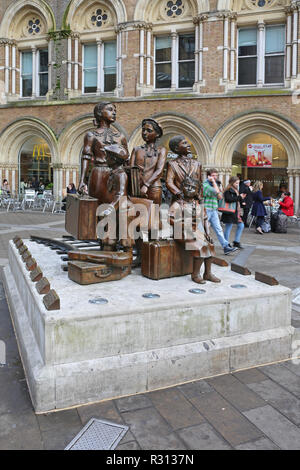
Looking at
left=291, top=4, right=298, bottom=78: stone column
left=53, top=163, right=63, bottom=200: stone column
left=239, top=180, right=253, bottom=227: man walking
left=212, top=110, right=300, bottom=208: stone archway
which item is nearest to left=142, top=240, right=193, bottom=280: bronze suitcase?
left=239, top=180, right=253, bottom=227: man walking

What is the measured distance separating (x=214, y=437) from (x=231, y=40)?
1792 centimetres

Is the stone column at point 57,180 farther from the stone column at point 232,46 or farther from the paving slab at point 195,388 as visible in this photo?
the paving slab at point 195,388

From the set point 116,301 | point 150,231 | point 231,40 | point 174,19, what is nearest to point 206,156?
point 231,40

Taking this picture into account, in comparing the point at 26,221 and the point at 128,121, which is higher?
the point at 128,121

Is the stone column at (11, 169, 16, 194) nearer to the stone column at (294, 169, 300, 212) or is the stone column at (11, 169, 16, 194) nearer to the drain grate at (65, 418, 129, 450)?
the stone column at (294, 169, 300, 212)

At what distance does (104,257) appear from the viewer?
4.22m

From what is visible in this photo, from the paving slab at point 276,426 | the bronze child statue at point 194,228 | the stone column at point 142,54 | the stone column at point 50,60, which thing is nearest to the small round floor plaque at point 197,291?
the bronze child statue at point 194,228

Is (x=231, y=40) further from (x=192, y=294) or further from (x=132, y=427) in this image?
(x=132, y=427)

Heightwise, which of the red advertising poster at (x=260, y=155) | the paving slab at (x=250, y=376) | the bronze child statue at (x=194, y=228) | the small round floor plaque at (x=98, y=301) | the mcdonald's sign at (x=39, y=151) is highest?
the mcdonald's sign at (x=39, y=151)

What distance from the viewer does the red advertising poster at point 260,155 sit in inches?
717

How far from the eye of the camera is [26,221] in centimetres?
1517

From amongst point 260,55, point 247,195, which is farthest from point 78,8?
point 247,195

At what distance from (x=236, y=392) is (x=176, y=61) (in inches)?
717

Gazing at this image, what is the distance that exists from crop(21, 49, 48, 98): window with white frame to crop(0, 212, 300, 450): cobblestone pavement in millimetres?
20356
